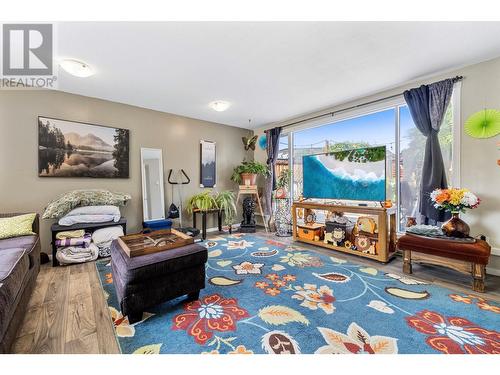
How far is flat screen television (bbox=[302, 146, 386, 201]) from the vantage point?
9.40 feet

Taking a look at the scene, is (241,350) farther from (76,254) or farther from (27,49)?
(27,49)

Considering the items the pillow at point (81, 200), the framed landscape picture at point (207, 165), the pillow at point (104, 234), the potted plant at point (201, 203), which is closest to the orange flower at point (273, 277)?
the potted plant at point (201, 203)

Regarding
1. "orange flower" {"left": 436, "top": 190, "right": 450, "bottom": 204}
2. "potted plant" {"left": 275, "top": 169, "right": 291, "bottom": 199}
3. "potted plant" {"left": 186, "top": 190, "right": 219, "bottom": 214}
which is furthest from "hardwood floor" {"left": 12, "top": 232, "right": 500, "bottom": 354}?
"potted plant" {"left": 275, "top": 169, "right": 291, "bottom": 199}

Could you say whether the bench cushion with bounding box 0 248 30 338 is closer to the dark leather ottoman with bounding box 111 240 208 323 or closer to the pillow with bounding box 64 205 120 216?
the dark leather ottoman with bounding box 111 240 208 323

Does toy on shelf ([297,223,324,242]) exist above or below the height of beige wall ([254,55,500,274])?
below

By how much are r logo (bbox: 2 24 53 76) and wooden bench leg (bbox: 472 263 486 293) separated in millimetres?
4215

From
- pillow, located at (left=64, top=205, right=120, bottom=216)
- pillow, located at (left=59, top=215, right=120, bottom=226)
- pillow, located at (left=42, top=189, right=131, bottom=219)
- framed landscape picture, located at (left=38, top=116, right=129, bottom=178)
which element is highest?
framed landscape picture, located at (left=38, top=116, right=129, bottom=178)

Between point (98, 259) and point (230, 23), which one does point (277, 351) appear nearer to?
point (230, 23)

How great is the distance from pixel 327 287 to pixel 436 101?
2485mm

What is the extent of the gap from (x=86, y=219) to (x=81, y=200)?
0.31 meters

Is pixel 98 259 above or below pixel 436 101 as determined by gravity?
below

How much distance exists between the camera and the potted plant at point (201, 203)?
390 centimetres
